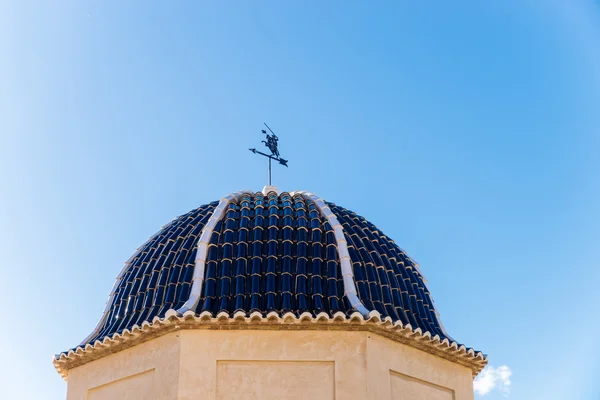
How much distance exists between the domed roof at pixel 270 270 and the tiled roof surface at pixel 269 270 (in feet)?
0.08

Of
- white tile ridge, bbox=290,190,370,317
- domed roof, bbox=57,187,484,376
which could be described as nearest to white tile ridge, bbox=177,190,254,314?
domed roof, bbox=57,187,484,376

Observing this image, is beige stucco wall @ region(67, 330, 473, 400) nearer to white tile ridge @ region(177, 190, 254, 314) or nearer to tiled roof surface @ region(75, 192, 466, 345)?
tiled roof surface @ region(75, 192, 466, 345)

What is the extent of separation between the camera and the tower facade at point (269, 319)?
15.3 meters

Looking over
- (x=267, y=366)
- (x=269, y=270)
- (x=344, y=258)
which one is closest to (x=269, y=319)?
(x=267, y=366)

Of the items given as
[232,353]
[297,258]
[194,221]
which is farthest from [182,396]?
[194,221]

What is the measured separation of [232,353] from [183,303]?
1.47 metres

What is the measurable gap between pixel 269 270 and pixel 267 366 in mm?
2018

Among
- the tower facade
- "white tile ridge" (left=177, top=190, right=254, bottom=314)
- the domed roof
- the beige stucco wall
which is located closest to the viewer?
the beige stucco wall

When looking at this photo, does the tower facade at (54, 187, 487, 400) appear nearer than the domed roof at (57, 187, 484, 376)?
Yes

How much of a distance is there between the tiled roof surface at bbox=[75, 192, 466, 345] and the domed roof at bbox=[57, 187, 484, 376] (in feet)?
0.08

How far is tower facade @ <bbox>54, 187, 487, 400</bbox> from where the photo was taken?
50.3ft

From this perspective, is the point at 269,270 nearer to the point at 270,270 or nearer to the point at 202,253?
the point at 270,270

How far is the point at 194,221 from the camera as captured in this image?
18672 mm

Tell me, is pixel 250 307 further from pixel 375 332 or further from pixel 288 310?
pixel 375 332
